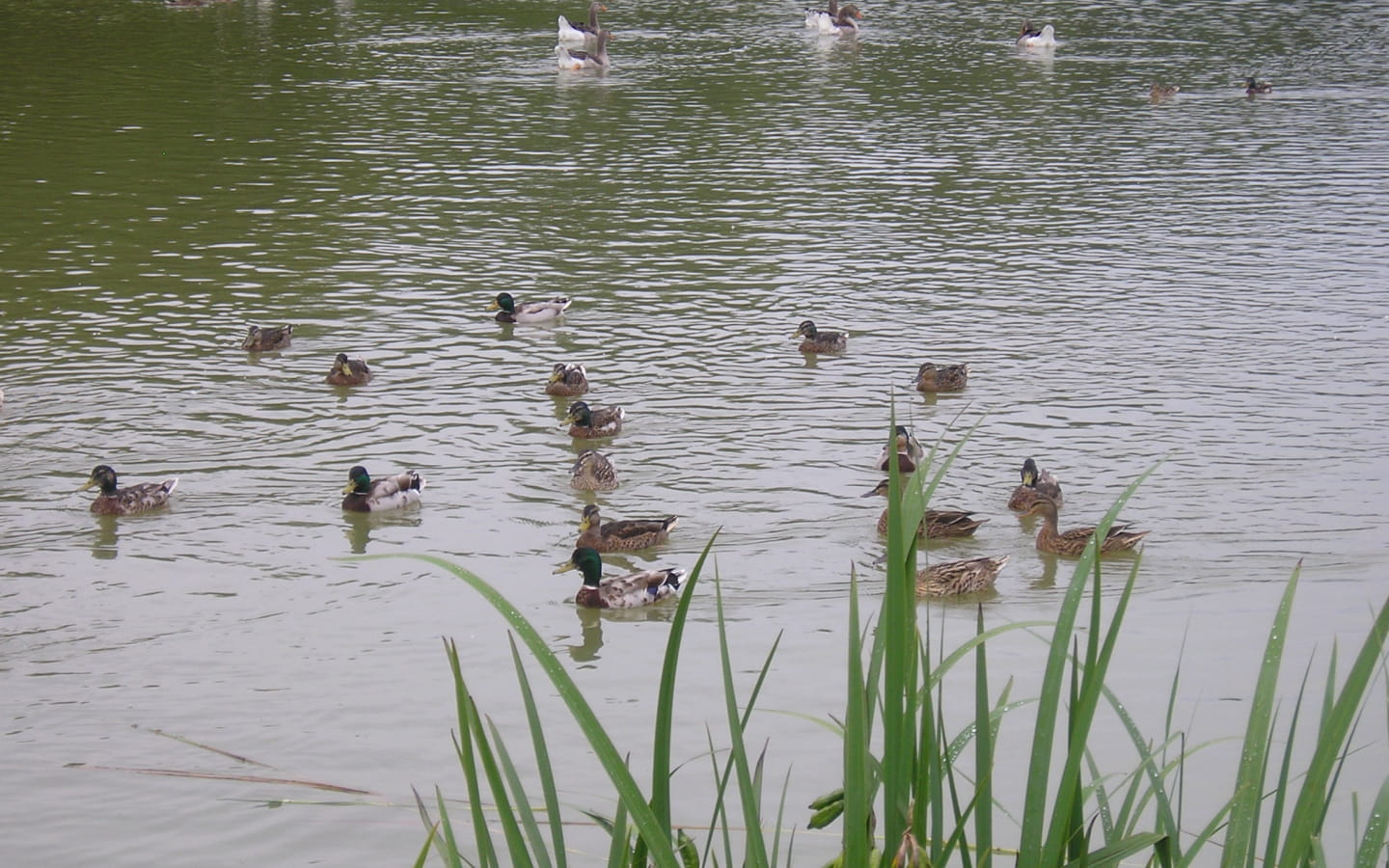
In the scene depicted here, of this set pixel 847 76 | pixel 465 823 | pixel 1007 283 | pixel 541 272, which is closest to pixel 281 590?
pixel 465 823

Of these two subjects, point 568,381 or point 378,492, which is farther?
point 568,381

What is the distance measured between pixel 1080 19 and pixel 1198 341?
25957 millimetres

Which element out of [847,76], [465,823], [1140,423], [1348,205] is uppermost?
[847,76]

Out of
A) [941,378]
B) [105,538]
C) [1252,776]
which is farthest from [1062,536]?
[1252,776]

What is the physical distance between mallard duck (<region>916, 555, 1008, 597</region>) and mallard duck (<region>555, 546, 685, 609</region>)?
147cm

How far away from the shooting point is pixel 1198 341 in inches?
572

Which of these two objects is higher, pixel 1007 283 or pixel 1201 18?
pixel 1201 18

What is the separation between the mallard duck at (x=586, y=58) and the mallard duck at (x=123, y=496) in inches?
823

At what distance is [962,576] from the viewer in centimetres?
941

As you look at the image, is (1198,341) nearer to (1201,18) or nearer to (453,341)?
(453,341)

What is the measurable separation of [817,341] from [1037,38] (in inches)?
826

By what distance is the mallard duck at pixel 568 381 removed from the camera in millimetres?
13102

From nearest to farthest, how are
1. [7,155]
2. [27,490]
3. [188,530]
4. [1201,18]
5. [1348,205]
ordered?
[188,530], [27,490], [1348,205], [7,155], [1201,18]

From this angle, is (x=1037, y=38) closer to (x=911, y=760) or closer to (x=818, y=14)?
(x=818, y=14)
